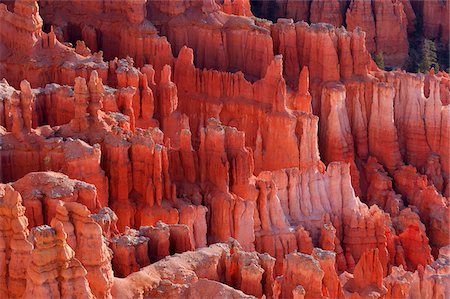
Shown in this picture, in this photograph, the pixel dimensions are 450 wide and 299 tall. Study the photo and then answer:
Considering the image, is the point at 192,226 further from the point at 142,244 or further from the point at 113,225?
the point at 142,244

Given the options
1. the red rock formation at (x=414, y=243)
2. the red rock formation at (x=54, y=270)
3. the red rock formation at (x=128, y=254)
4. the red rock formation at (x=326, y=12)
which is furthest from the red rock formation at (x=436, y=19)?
the red rock formation at (x=54, y=270)

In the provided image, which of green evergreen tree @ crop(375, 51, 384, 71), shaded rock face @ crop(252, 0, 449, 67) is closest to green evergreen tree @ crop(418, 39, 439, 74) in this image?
shaded rock face @ crop(252, 0, 449, 67)

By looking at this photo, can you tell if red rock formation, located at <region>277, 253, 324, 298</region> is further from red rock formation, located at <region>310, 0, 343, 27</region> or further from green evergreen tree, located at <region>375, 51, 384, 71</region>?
red rock formation, located at <region>310, 0, 343, 27</region>

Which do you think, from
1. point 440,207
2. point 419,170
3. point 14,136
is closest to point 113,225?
point 14,136

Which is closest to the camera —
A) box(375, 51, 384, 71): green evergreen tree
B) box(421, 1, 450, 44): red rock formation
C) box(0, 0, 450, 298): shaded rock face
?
box(0, 0, 450, 298): shaded rock face

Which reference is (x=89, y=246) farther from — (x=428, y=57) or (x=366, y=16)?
(x=366, y=16)

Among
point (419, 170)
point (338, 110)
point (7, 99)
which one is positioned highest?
point (7, 99)

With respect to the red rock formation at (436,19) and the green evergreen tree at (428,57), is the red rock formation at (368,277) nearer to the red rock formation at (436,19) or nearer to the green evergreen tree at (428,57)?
the green evergreen tree at (428,57)
